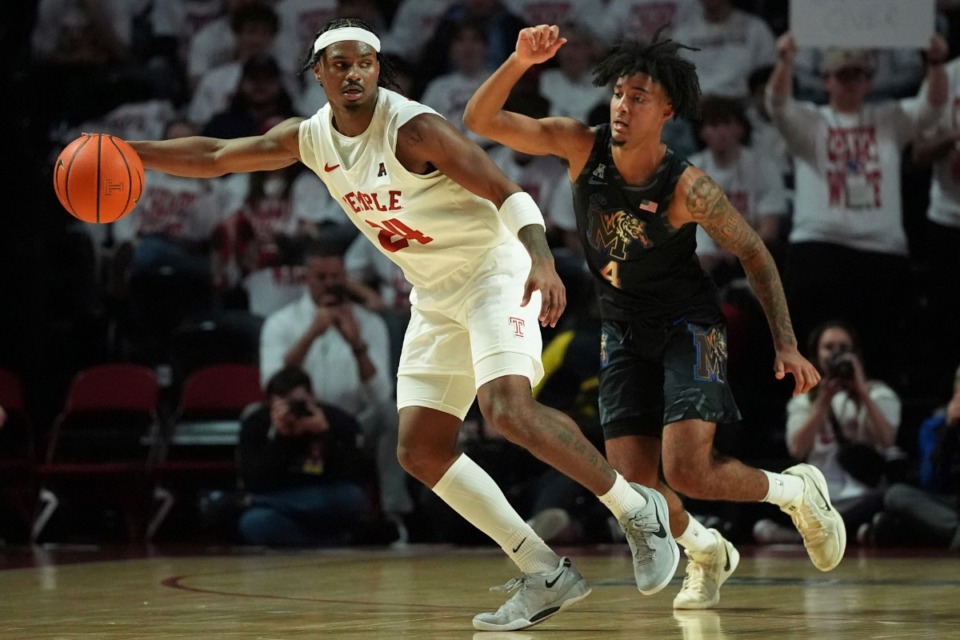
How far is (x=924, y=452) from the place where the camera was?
816cm

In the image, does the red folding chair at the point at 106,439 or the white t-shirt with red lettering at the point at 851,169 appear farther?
the red folding chair at the point at 106,439

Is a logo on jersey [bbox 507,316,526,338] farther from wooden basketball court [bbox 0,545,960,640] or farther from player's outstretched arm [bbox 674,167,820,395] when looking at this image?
wooden basketball court [bbox 0,545,960,640]

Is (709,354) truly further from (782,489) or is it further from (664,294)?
(782,489)

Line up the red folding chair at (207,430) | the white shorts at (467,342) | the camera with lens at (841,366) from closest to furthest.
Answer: the white shorts at (467,342) < the camera with lens at (841,366) < the red folding chair at (207,430)

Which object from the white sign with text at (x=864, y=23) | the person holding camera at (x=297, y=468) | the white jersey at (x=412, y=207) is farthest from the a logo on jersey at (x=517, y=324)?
the white sign with text at (x=864, y=23)

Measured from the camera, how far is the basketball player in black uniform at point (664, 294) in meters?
4.96

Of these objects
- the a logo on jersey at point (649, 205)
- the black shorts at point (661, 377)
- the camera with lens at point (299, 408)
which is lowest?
the camera with lens at point (299, 408)

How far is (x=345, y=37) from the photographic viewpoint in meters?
4.69

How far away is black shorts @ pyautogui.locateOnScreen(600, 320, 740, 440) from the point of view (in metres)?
5.04

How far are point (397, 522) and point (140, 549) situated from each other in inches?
60.1

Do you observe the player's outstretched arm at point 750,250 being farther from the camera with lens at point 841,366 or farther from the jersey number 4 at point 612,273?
the camera with lens at point 841,366

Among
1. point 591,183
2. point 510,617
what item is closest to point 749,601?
point 510,617

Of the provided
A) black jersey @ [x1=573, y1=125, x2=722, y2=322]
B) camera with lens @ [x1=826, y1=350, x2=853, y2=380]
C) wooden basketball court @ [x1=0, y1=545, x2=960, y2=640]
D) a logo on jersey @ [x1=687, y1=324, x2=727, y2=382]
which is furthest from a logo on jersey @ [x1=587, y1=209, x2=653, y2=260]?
camera with lens @ [x1=826, y1=350, x2=853, y2=380]

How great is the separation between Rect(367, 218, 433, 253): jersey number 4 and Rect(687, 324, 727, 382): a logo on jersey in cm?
104
